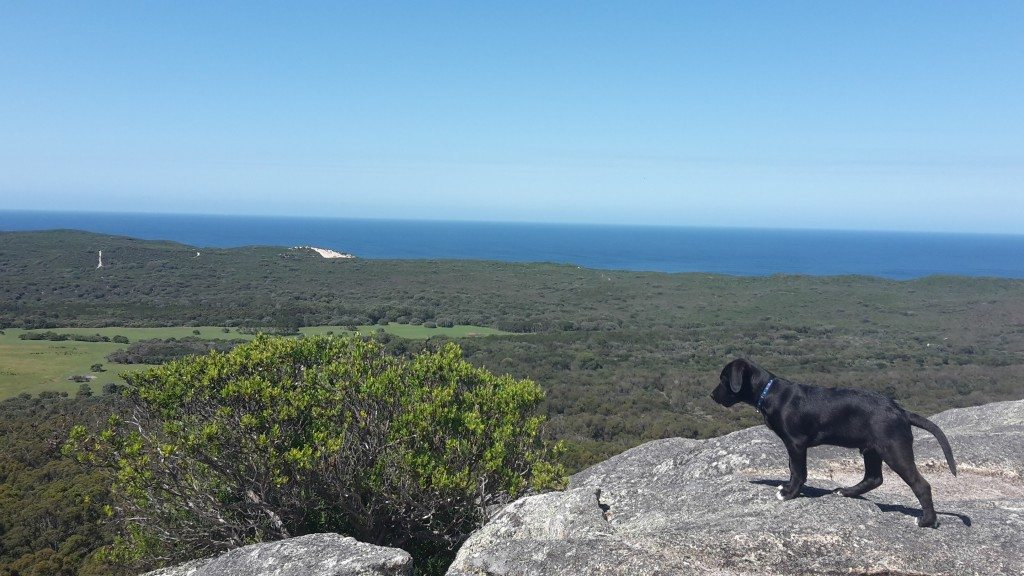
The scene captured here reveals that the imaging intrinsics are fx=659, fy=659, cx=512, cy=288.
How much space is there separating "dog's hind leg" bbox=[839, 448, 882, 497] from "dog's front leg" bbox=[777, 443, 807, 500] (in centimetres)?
52

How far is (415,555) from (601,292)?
7626cm

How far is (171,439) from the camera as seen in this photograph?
26.1ft

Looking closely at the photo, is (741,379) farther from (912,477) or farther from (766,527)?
(912,477)

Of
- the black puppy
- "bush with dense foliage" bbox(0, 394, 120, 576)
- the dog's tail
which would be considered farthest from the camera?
"bush with dense foliage" bbox(0, 394, 120, 576)

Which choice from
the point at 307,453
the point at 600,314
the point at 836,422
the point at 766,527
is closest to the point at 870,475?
the point at 836,422

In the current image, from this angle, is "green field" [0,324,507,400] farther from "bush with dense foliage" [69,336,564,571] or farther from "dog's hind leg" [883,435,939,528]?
"dog's hind leg" [883,435,939,528]

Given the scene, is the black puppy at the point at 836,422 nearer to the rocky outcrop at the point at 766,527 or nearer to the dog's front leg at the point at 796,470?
the dog's front leg at the point at 796,470

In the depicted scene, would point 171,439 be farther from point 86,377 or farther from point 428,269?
point 428,269

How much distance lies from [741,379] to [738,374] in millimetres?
66

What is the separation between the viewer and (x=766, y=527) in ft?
19.8

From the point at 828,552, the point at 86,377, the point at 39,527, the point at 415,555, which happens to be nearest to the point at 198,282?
the point at 86,377

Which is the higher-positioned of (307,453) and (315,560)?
(307,453)

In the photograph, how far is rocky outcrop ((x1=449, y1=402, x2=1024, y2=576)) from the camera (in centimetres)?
566

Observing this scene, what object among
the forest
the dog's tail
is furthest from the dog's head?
the forest
